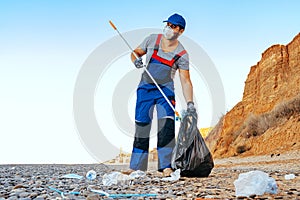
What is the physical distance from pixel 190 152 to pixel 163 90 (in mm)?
1022

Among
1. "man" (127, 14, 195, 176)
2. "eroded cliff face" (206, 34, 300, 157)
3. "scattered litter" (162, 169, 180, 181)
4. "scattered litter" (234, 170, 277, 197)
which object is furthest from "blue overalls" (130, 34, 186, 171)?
"eroded cliff face" (206, 34, 300, 157)

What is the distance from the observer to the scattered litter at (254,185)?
358 cm

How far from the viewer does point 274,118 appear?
17.0m

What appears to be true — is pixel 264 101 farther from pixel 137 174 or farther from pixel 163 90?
pixel 137 174

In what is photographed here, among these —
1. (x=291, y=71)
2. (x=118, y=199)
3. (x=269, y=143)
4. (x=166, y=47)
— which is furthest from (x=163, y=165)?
(x=291, y=71)

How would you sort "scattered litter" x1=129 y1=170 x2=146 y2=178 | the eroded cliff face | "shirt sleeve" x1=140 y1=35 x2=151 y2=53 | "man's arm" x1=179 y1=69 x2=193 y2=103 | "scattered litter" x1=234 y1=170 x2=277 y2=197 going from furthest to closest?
1. the eroded cliff face
2. "shirt sleeve" x1=140 y1=35 x2=151 y2=53
3. "man's arm" x1=179 y1=69 x2=193 y2=103
4. "scattered litter" x1=129 y1=170 x2=146 y2=178
5. "scattered litter" x1=234 y1=170 x2=277 y2=197

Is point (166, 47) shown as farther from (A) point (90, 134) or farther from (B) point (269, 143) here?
(B) point (269, 143)

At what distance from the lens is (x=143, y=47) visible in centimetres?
604

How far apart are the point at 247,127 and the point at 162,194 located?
14810 millimetres

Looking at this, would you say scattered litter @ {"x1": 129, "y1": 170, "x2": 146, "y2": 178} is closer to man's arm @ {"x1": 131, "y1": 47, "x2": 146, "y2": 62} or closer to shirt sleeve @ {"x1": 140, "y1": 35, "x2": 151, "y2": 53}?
man's arm @ {"x1": 131, "y1": 47, "x2": 146, "y2": 62}

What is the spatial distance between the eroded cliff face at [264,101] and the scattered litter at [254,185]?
11.5 m

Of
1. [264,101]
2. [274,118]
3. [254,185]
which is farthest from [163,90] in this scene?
[264,101]

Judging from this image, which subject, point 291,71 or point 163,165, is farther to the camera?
point 291,71

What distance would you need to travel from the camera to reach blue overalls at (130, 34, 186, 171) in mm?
5688
